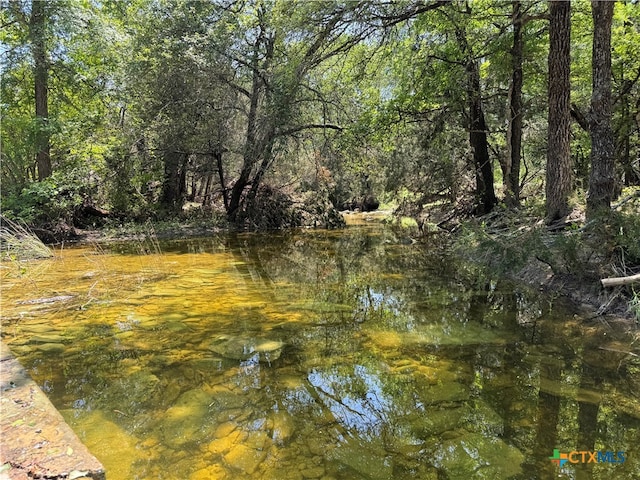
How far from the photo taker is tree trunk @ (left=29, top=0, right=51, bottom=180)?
11.8 m

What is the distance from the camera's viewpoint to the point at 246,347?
4418 mm

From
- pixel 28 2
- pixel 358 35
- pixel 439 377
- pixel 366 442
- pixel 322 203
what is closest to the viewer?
pixel 366 442

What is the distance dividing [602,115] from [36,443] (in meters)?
7.36

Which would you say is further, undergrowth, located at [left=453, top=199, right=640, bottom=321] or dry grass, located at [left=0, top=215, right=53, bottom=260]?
dry grass, located at [left=0, top=215, right=53, bottom=260]

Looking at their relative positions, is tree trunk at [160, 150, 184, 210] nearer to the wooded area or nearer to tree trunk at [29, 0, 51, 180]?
the wooded area

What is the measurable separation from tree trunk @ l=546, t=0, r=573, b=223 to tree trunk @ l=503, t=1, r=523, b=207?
2055 mm

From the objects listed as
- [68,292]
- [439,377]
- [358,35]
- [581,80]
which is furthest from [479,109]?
[68,292]

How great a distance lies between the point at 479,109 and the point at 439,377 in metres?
9.09

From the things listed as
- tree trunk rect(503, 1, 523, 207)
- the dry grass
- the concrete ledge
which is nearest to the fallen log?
→ the concrete ledge

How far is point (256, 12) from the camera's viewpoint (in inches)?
555

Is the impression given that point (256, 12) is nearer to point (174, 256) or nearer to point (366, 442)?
point (174, 256)

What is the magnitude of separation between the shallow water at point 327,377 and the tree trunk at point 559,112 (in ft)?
5.85

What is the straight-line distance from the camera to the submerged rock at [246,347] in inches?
165

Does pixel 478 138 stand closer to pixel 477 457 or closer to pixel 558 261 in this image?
pixel 558 261
